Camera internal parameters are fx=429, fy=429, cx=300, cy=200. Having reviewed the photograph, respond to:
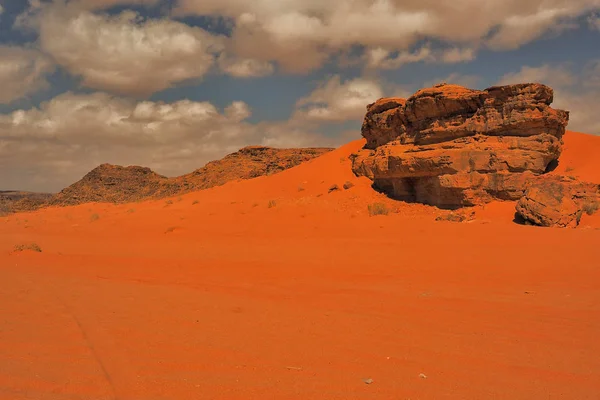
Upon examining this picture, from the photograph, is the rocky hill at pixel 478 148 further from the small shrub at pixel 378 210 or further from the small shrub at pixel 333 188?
the small shrub at pixel 333 188

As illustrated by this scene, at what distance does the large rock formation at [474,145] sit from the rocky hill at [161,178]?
79.7 ft

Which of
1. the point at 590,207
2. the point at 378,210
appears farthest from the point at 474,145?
the point at 590,207

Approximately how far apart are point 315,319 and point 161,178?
51.6 meters

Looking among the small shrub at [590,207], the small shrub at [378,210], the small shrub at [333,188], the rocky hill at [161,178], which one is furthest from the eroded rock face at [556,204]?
the rocky hill at [161,178]

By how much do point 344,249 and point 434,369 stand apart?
6574mm

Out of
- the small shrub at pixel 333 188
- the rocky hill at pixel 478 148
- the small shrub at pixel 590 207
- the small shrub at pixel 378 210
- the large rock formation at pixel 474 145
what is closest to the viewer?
the small shrub at pixel 590 207

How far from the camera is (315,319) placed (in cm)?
450

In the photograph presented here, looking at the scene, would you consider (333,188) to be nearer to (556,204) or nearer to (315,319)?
(556,204)

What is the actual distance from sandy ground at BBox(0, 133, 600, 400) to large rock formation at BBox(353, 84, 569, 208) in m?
4.56

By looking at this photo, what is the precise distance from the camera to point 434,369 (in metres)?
3.19

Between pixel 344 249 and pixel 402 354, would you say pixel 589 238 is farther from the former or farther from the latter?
pixel 402 354

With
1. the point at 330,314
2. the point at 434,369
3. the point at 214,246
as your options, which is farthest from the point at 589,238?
the point at 214,246

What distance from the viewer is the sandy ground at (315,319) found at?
2936mm

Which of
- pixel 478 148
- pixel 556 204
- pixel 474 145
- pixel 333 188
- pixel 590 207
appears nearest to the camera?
pixel 556 204
